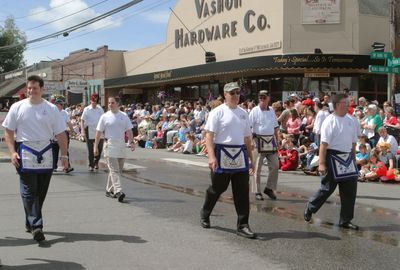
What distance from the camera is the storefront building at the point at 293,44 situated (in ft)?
71.1

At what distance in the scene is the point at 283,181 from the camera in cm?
1291

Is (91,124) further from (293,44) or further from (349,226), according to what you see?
(293,44)

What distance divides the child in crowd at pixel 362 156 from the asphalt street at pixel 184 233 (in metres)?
1.91

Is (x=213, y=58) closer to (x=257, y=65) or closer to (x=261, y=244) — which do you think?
(x=257, y=65)

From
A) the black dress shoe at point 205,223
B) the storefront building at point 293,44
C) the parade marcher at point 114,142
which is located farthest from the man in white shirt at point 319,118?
the black dress shoe at point 205,223

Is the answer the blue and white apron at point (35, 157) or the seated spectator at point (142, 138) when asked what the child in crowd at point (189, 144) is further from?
the blue and white apron at point (35, 157)

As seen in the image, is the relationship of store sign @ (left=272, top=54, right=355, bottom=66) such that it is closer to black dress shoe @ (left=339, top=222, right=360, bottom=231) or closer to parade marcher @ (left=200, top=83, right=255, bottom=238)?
black dress shoe @ (left=339, top=222, right=360, bottom=231)

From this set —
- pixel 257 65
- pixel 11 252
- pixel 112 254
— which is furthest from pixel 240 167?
pixel 257 65

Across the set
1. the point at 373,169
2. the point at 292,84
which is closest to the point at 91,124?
the point at 373,169

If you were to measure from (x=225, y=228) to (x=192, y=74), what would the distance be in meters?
19.2

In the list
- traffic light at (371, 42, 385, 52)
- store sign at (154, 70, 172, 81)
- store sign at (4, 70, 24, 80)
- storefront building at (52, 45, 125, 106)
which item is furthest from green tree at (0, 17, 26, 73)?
traffic light at (371, 42, 385, 52)

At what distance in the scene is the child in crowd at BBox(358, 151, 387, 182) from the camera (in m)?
12.9

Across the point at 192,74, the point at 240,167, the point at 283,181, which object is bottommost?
the point at 283,181

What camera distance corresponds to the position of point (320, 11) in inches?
872
